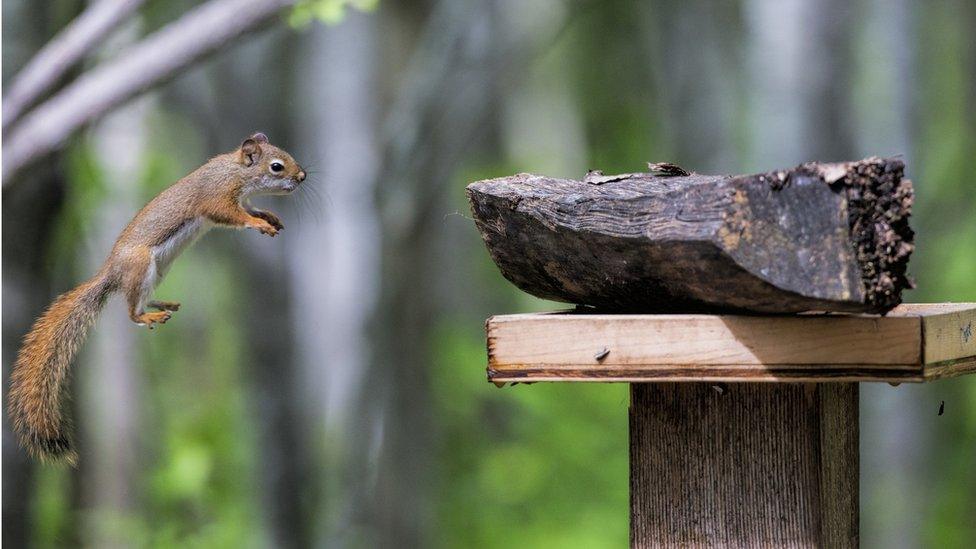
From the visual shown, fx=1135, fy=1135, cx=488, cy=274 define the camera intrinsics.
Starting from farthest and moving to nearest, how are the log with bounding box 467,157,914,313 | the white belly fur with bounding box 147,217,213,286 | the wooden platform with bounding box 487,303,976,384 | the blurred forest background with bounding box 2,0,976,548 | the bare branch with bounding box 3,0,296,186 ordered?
1. the blurred forest background with bounding box 2,0,976,548
2. the bare branch with bounding box 3,0,296,186
3. the white belly fur with bounding box 147,217,213,286
4. the wooden platform with bounding box 487,303,976,384
5. the log with bounding box 467,157,914,313

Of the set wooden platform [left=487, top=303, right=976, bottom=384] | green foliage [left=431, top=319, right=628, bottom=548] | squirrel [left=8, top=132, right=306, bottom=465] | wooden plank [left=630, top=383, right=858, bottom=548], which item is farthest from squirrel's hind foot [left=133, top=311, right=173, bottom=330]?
green foliage [left=431, top=319, right=628, bottom=548]

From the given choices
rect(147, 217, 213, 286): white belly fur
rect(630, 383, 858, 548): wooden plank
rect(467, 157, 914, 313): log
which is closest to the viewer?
rect(467, 157, 914, 313): log

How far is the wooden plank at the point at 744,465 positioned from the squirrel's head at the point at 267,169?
775 mm

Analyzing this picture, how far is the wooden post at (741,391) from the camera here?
1880mm

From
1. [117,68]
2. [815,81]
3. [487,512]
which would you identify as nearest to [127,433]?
[487,512]

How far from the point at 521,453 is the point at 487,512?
672 millimetres

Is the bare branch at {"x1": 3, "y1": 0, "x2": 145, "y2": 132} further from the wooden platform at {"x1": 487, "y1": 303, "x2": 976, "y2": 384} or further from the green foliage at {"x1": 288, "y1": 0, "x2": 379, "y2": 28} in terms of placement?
the wooden platform at {"x1": 487, "y1": 303, "x2": 976, "y2": 384}

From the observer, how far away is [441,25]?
5.72 meters

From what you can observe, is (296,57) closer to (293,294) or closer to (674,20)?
(293,294)

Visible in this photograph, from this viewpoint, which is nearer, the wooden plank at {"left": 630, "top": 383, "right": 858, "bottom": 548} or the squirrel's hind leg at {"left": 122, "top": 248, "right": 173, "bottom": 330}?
the squirrel's hind leg at {"left": 122, "top": 248, "right": 173, "bottom": 330}

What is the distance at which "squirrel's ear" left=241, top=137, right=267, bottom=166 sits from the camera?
6.98 feet

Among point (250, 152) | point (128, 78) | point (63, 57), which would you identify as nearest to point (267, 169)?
point (250, 152)

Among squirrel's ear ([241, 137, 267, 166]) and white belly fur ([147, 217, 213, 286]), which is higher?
squirrel's ear ([241, 137, 267, 166])

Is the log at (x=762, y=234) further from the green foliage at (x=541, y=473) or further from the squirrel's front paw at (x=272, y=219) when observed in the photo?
the green foliage at (x=541, y=473)
